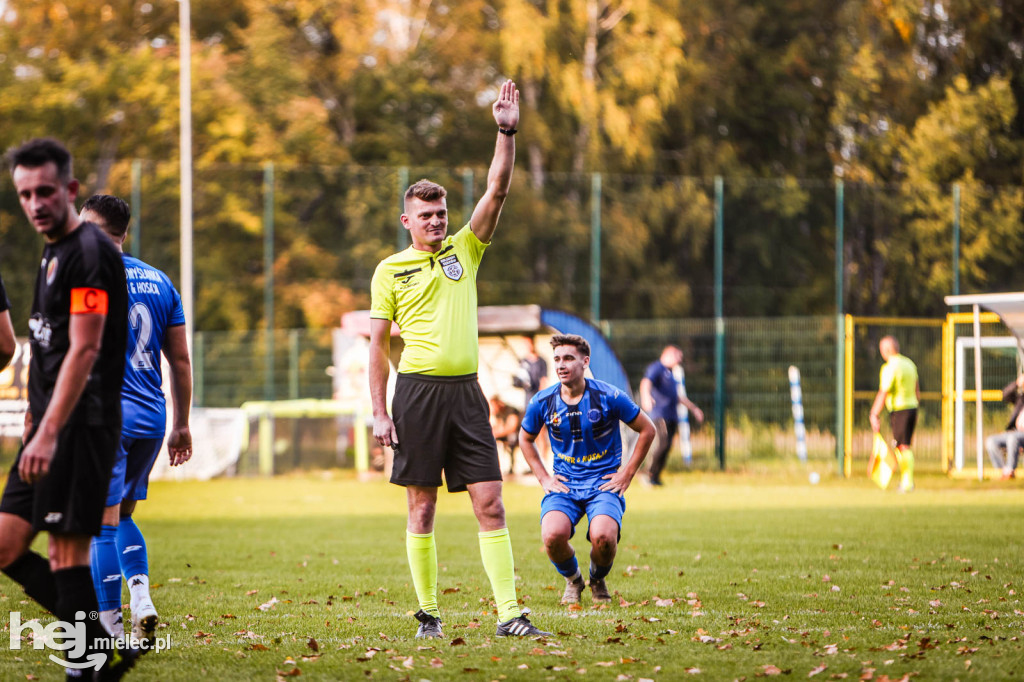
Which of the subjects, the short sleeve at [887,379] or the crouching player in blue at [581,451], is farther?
the short sleeve at [887,379]

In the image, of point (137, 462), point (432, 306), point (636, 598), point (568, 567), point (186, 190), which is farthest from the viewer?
point (186, 190)

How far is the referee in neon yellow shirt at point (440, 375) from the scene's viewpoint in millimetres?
6605

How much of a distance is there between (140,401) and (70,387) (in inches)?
70.8

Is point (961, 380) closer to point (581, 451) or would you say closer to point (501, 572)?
point (581, 451)

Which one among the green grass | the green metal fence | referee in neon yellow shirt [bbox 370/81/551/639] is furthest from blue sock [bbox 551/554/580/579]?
the green metal fence

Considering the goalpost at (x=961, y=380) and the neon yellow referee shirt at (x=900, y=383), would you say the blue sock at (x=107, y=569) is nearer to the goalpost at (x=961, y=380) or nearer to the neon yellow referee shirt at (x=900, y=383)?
the neon yellow referee shirt at (x=900, y=383)

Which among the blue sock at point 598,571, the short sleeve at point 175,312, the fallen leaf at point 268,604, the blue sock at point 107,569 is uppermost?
the short sleeve at point 175,312

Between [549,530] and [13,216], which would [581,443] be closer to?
[549,530]

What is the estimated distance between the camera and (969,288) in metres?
29.4

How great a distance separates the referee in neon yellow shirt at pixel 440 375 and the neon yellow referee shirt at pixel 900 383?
12.4m

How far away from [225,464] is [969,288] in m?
16.6

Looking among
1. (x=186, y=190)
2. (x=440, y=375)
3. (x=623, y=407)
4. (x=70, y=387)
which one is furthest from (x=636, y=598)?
(x=186, y=190)

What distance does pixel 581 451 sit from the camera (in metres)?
8.22

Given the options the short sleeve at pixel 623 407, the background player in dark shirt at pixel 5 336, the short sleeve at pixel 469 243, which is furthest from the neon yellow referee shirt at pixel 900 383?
the background player in dark shirt at pixel 5 336
